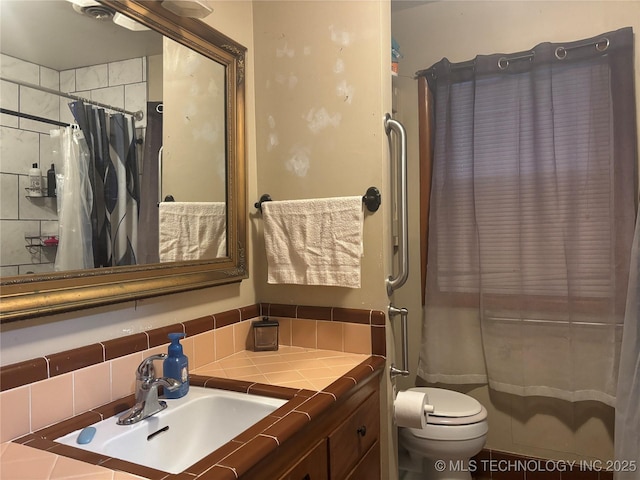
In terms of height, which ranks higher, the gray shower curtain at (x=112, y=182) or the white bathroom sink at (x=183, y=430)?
the gray shower curtain at (x=112, y=182)

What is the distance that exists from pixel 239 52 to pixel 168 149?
1.77ft

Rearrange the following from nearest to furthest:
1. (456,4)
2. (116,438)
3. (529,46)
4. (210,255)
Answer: (116,438), (210,255), (529,46), (456,4)

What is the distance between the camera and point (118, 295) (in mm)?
1149

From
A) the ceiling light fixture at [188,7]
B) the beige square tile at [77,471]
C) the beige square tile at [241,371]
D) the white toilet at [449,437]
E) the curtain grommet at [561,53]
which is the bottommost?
the white toilet at [449,437]

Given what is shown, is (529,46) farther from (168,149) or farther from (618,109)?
(168,149)

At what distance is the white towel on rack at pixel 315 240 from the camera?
1.52 m

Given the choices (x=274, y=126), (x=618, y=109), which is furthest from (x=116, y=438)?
(x=618, y=109)

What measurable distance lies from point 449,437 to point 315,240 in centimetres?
98

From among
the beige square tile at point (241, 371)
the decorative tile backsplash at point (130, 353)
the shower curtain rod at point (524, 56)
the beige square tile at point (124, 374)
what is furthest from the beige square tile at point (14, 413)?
the shower curtain rod at point (524, 56)

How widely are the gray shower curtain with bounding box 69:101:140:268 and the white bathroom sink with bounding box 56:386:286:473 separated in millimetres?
399

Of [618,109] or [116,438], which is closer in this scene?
[116,438]

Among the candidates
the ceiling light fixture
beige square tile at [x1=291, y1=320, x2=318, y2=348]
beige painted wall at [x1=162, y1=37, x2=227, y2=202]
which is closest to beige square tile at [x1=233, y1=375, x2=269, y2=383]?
beige square tile at [x1=291, y1=320, x2=318, y2=348]

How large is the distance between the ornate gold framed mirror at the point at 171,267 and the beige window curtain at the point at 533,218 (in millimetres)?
1062

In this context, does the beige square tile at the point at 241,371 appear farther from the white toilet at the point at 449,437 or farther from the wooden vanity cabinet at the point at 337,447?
the white toilet at the point at 449,437
